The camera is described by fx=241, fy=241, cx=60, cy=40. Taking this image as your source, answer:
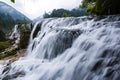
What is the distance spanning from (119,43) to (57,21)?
29.5ft

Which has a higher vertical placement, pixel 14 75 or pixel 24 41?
pixel 24 41

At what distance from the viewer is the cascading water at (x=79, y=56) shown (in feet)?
25.9

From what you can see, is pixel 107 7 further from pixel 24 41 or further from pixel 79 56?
pixel 24 41

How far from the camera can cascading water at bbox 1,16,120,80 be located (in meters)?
7.88

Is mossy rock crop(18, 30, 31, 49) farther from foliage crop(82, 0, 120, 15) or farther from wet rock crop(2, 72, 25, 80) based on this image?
wet rock crop(2, 72, 25, 80)

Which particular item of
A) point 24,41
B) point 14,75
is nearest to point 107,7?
point 24,41

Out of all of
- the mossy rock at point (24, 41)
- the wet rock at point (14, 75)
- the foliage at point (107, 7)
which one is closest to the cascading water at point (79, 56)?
the wet rock at point (14, 75)

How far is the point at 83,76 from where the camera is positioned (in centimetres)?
820

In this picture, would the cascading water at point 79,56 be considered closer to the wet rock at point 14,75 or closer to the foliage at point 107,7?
the wet rock at point 14,75

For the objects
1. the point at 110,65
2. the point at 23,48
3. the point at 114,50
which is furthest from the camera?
the point at 23,48

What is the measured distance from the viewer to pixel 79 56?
9.37m

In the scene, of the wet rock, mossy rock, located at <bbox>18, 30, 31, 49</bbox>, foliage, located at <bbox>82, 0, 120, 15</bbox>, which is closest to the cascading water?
the wet rock

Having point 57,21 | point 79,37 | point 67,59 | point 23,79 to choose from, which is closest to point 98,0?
point 57,21

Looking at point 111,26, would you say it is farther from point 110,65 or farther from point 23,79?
point 23,79
